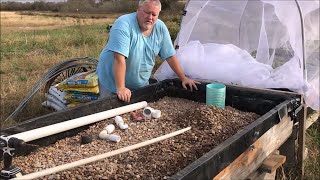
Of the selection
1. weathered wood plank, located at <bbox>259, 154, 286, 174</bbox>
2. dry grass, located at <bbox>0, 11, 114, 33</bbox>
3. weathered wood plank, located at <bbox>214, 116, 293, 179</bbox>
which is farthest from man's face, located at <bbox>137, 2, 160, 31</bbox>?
dry grass, located at <bbox>0, 11, 114, 33</bbox>

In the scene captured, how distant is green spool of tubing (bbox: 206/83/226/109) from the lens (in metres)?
3.62

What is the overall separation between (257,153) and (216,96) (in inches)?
34.6

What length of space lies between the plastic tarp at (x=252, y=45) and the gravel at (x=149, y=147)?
59 centimetres

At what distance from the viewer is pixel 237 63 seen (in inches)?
164

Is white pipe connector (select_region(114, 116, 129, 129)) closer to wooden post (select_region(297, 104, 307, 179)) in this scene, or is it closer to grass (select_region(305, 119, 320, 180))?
wooden post (select_region(297, 104, 307, 179))

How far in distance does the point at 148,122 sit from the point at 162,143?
1.50 feet

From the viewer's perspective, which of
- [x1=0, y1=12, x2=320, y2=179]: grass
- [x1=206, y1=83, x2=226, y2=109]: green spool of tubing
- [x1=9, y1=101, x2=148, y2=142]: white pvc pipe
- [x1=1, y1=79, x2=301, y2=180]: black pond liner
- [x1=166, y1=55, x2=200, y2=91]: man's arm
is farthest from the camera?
[x1=0, y1=12, x2=320, y2=179]: grass

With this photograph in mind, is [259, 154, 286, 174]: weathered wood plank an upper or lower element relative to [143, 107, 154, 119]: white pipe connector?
lower

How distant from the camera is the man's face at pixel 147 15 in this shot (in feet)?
11.2

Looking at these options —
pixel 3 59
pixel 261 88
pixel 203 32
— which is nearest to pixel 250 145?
pixel 261 88

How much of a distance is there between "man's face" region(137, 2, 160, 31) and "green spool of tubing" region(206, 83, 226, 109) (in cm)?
80

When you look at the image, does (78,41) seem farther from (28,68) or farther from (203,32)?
(203,32)

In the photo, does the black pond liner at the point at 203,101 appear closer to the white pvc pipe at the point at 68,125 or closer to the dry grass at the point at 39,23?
the white pvc pipe at the point at 68,125

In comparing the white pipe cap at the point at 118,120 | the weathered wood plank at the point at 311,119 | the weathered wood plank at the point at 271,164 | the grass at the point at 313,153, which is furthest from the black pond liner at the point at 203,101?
the weathered wood plank at the point at 311,119
